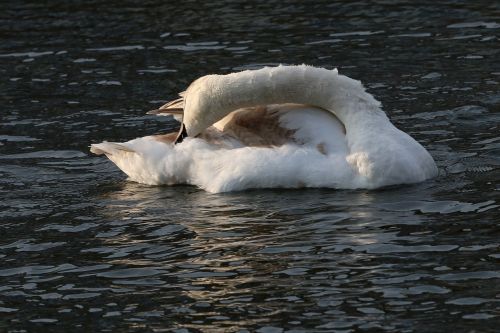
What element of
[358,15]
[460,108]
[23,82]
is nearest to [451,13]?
[358,15]

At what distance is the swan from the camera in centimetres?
1157

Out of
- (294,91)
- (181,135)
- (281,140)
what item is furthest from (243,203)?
(181,135)

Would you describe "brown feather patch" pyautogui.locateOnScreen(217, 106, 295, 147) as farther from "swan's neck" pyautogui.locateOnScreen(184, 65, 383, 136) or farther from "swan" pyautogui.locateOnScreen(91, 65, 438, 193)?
"swan's neck" pyautogui.locateOnScreen(184, 65, 383, 136)

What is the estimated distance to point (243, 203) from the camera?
1150 centimetres

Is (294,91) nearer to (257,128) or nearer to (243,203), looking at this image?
(257,128)

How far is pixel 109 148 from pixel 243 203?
1922mm

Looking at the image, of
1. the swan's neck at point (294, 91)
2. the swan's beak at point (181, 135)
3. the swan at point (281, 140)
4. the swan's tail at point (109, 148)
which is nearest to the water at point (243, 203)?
the swan at point (281, 140)

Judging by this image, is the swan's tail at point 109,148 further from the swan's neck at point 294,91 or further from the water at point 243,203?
the swan's neck at point 294,91

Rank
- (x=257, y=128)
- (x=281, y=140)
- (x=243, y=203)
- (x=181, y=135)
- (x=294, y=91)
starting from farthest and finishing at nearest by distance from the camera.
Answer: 1. (x=181, y=135)
2. (x=257, y=128)
3. (x=294, y=91)
4. (x=281, y=140)
5. (x=243, y=203)

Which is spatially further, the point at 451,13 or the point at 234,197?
the point at 451,13

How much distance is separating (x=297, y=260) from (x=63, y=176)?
385cm

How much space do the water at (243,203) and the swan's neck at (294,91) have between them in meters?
0.82

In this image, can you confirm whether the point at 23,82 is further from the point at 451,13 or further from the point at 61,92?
the point at 451,13

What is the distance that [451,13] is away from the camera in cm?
1886
